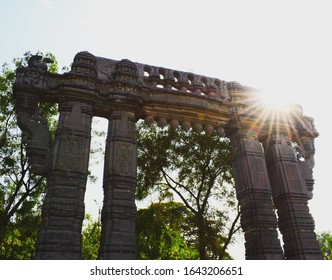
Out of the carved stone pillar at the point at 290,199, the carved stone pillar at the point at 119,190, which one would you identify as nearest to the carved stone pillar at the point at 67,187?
the carved stone pillar at the point at 119,190

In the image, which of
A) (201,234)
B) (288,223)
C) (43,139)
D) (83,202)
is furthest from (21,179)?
(288,223)

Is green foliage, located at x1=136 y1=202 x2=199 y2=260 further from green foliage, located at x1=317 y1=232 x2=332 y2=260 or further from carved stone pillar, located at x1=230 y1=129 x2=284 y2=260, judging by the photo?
green foliage, located at x1=317 y1=232 x2=332 y2=260

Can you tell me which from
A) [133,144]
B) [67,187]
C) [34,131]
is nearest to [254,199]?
[133,144]

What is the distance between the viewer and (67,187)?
7035 mm

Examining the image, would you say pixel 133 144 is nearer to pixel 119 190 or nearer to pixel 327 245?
pixel 119 190

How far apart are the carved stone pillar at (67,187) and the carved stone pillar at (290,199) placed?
5695 mm

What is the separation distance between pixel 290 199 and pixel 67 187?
6.19 meters

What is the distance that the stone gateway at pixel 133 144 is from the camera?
272 inches

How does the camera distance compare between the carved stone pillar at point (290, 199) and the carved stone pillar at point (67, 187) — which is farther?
the carved stone pillar at point (290, 199)

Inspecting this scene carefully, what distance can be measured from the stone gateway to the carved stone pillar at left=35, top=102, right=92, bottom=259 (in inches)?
0.9

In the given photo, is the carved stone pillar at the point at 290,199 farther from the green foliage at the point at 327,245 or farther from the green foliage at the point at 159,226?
the green foliage at the point at 327,245

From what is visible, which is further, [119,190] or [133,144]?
[133,144]

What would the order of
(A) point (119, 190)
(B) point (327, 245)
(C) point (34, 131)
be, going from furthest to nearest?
(B) point (327, 245)
(C) point (34, 131)
(A) point (119, 190)

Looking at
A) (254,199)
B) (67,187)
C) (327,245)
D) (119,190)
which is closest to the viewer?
(67,187)
